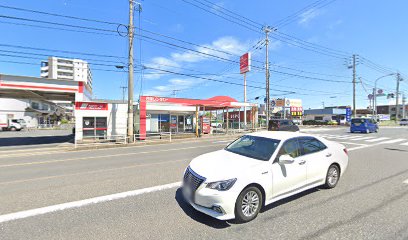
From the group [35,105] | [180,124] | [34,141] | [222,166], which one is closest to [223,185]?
[222,166]

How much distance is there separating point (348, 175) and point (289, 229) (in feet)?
14.2

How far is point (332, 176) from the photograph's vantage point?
5277 millimetres

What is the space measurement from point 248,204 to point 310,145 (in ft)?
7.74

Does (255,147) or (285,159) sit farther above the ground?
(255,147)

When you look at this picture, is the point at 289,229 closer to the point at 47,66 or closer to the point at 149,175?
the point at 149,175

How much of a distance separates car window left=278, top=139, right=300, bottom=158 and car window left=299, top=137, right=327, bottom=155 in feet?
0.61

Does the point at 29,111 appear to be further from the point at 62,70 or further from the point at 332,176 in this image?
the point at 332,176

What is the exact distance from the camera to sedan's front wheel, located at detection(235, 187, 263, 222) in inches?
138

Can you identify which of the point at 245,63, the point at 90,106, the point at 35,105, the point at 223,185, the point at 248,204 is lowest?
the point at 248,204

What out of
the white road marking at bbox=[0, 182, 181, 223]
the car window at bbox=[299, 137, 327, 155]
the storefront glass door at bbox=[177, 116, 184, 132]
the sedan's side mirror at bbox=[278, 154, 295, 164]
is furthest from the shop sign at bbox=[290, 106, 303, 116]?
the sedan's side mirror at bbox=[278, 154, 295, 164]

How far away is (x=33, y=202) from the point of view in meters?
4.49

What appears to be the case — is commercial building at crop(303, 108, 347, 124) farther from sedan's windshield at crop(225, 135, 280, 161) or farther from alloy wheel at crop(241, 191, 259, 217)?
alloy wheel at crop(241, 191, 259, 217)

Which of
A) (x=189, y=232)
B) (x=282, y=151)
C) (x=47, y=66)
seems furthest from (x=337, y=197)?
(x=47, y=66)

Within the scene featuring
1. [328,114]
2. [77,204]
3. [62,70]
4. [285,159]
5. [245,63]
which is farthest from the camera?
[62,70]
